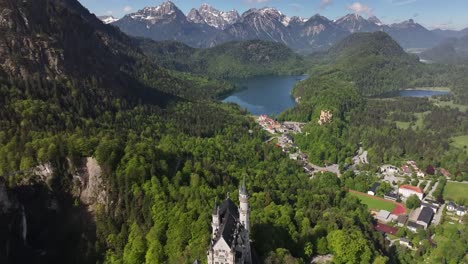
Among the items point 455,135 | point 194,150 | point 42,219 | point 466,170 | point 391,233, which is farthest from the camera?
point 455,135

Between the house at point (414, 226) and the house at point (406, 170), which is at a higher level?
the house at point (406, 170)

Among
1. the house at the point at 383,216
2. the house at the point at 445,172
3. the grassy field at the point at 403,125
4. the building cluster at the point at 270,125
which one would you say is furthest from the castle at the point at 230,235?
the grassy field at the point at 403,125

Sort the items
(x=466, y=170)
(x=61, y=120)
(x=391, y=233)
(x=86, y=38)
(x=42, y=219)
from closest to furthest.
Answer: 1. (x=42, y=219)
2. (x=391, y=233)
3. (x=61, y=120)
4. (x=466, y=170)
5. (x=86, y=38)

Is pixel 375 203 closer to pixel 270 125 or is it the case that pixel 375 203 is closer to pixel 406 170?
pixel 406 170

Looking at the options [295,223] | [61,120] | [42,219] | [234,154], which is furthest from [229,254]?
[234,154]

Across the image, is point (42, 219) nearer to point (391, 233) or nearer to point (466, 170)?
point (391, 233)

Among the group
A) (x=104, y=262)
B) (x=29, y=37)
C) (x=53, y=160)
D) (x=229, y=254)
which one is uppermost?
(x=29, y=37)

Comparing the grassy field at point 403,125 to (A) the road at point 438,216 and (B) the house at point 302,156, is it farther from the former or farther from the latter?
(A) the road at point 438,216
